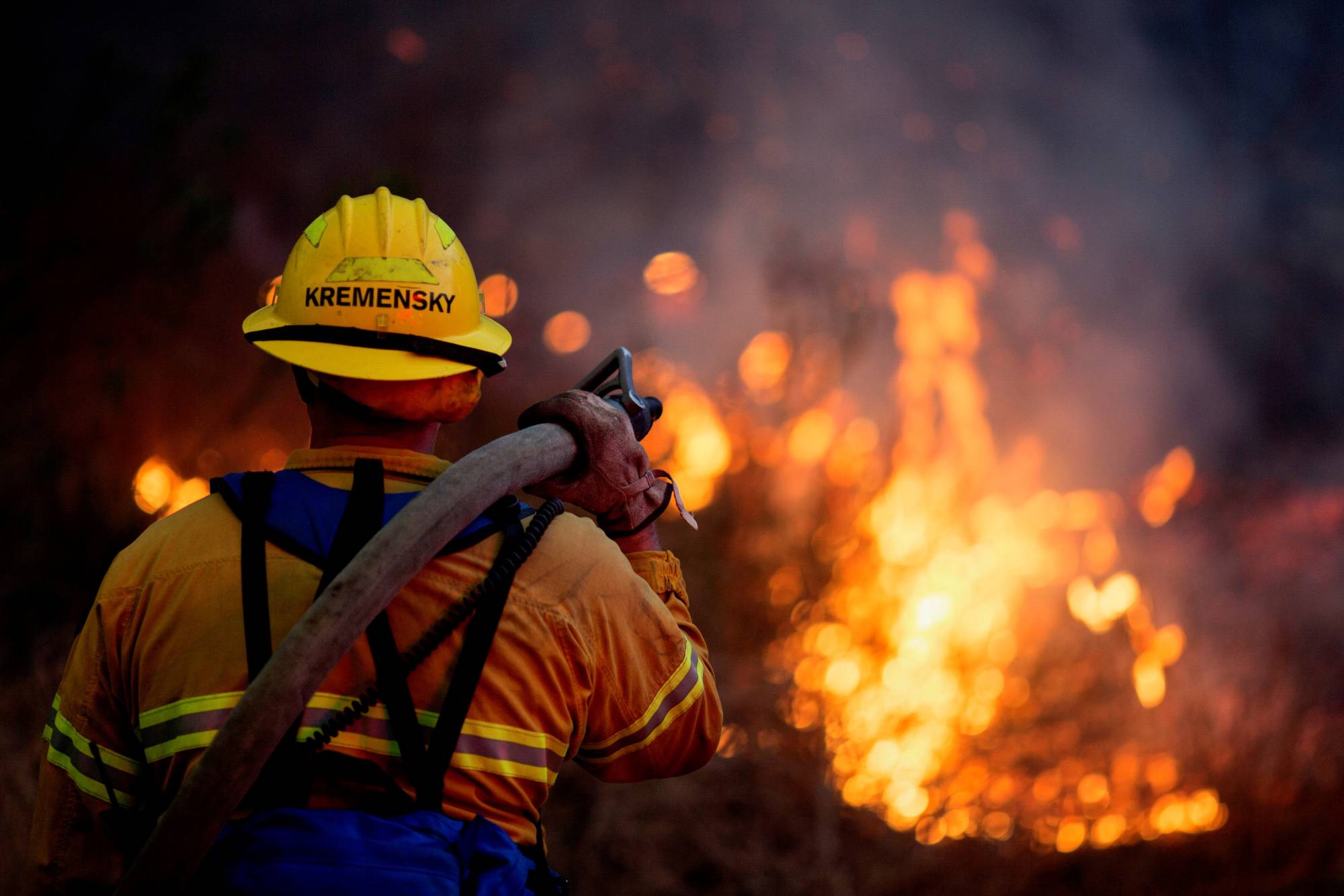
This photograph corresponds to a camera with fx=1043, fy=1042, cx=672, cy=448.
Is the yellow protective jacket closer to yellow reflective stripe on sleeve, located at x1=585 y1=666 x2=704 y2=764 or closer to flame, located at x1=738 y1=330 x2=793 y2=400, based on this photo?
yellow reflective stripe on sleeve, located at x1=585 y1=666 x2=704 y2=764

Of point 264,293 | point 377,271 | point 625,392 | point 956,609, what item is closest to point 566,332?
point 264,293

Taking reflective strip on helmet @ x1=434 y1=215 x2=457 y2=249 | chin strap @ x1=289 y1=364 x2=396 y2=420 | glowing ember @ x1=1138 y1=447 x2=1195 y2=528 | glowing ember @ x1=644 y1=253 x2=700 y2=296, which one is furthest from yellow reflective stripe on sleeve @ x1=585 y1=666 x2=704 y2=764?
glowing ember @ x1=1138 y1=447 x2=1195 y2=528

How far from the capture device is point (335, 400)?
190cm

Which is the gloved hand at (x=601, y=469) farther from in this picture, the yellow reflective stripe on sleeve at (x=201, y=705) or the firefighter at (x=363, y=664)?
the yellow reflective stripe on sleeve at (x=201, y=705)

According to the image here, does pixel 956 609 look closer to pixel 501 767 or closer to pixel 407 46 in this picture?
pixel 501 767

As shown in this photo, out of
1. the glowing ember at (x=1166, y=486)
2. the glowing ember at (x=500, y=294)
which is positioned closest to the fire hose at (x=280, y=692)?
the glowing ember at (x=500, y=294)

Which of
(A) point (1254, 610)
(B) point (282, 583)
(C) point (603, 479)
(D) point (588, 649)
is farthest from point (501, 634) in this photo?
(A) point (1254, 610)

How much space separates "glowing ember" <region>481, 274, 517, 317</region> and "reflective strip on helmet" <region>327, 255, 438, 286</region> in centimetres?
883

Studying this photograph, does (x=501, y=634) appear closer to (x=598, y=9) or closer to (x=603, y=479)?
(x=603, y=479)

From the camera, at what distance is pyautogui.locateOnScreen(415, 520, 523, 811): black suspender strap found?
1.60 metres

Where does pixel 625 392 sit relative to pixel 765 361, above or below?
below

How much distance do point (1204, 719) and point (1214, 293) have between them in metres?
6.66

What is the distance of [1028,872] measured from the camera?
23.3 feet

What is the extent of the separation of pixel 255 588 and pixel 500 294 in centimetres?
969
